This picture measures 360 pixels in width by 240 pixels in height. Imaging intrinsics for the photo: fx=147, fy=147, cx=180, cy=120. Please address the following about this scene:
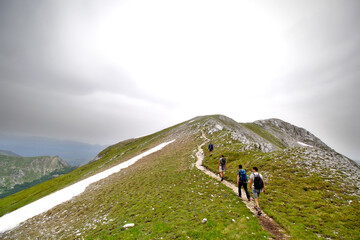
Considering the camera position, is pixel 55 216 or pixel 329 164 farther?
pixel 55 216

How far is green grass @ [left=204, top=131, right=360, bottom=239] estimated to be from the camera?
36.4ft

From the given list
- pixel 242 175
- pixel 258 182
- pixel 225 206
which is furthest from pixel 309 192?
pixel 225 206

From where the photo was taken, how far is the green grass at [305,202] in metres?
11.1

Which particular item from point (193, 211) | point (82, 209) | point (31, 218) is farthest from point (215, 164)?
point (31, 218)

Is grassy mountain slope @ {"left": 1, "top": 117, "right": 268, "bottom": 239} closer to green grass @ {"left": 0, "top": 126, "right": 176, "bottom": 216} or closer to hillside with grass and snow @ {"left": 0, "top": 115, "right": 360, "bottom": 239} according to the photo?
hillside with grass and snow @ {"left": 0, "top": 115, "right": 360, "bottom": 239}

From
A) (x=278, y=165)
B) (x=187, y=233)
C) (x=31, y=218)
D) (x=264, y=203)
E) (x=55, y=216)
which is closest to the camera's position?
(x=187, y=233)

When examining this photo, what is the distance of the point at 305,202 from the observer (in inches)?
577

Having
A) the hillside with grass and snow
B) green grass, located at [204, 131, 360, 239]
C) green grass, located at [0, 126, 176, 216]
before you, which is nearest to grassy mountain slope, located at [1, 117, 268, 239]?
the hillside with grass and snow

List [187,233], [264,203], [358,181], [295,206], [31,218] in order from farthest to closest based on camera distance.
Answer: [31,218] < [358,181] < [264,203] < [295,206] < [187,233]

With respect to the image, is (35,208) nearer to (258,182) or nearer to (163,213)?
(163,213)

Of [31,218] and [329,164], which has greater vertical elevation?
[329,164]

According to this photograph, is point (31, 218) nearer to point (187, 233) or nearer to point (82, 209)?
point (82, 209)

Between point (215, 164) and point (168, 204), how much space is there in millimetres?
14460

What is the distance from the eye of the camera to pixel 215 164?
1147 inches
